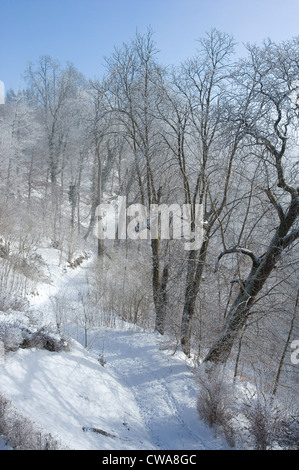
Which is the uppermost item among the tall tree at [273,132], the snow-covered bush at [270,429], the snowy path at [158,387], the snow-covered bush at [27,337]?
the tall tree at [273,132]

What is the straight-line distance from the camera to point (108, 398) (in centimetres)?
516

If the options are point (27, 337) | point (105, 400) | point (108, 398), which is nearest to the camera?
point (105, 400)

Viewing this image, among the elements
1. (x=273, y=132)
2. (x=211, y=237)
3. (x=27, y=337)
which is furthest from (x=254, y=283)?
(x=27, y=337)

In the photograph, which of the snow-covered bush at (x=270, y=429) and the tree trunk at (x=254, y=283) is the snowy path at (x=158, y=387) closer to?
the snow-covered bush at (x=270, y=429)

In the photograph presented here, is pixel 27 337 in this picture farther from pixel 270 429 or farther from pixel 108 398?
pixel 270 429

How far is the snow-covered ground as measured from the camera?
12.8 feet

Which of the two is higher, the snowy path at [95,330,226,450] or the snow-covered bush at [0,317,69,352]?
the snow-covered bush at [0,317,69,352]

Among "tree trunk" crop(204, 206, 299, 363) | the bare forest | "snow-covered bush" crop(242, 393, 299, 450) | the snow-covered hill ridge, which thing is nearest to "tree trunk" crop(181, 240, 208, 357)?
the bare forest

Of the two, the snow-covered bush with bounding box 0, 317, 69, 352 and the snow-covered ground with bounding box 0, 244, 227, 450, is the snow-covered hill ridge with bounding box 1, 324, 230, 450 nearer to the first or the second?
the snow-covered ground with bounding box 0, 244, 227, 450

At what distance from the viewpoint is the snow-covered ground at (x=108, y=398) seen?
12.8 feet

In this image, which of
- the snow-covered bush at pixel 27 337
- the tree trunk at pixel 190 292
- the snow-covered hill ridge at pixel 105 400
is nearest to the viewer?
the snow-covered hill ridge at pixel 105 400

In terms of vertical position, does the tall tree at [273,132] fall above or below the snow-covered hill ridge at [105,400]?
above

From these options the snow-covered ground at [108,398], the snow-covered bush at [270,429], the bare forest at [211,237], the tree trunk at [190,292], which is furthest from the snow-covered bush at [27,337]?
the snow-covered bush at [270,429]
